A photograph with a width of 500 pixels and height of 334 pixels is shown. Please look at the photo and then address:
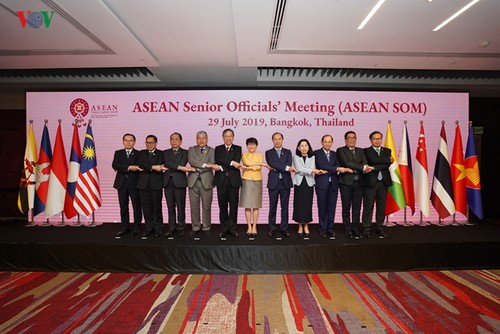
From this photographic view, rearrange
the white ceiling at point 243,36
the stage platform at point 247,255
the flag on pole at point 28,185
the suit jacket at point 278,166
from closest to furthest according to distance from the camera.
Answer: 1. the white ceiling at point 243,36
2. the stage platform at point 247,255
3. the suit jacket at point 278,166
4. the flag on pole at point 28,185

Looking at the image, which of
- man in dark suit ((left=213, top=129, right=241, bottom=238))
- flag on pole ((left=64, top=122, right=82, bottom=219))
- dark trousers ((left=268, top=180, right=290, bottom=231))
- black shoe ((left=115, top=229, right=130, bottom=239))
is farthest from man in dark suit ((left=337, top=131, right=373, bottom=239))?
flag on pole ((left=64, top=122, right=82, bottom=219))

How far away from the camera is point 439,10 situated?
137 inches

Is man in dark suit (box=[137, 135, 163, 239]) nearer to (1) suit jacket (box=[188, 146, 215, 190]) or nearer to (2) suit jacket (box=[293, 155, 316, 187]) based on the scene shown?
(1) suit jacket (box=[188, 146, 215, 190])

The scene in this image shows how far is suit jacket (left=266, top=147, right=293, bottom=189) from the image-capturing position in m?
4.26

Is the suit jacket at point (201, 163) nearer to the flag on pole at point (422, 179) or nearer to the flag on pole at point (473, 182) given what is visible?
the flag on pole at point (422, 179)

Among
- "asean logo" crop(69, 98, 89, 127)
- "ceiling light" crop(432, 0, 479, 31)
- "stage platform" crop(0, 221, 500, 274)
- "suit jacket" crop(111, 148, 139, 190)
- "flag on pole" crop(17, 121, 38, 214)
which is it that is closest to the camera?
"ceiling light" crop(432, 0, 479, 31)

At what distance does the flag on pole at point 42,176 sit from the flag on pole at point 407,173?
19.8 ft

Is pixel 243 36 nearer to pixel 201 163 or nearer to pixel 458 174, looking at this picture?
pixel 201 163

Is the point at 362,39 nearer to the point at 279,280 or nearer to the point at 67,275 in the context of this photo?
the point at 279,280

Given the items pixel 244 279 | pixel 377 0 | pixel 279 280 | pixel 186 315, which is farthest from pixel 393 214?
pixel 186 315

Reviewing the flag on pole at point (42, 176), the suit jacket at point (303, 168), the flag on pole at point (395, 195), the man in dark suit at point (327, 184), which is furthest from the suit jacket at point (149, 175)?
the flag on pole at point (395, 195)

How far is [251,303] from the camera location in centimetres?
315

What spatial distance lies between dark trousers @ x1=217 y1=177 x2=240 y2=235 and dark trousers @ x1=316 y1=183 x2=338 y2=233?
4.12 ft

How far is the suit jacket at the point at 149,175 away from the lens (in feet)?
14.2
